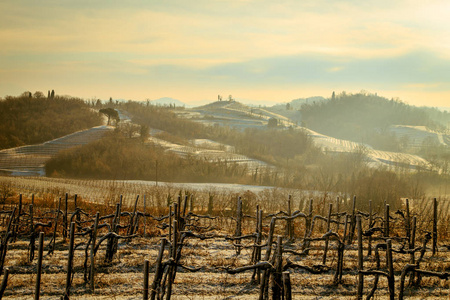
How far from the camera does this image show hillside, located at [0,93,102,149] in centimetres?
4931

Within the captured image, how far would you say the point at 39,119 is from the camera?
5312cm

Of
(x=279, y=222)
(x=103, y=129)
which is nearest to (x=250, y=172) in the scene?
(x=103, y=129)

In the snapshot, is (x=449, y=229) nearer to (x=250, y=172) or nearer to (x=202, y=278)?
(x=202, y=278)

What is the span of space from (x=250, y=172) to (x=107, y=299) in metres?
39.1

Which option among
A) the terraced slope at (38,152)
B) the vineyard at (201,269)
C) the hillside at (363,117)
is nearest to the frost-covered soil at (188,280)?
the vineyard at (201,269)

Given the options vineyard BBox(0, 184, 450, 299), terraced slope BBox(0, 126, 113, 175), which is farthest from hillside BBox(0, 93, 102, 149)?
vineyard BBox(0, 184, 450, 299)

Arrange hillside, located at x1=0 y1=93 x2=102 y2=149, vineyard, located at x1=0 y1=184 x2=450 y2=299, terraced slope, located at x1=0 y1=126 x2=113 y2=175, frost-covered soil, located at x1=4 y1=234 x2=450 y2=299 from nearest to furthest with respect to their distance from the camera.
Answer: vineyard, located at x1=0 y1=184 x2=450 y2=299
frost-covered soil, located at x1=4 y1=234 x2=450 y2=299
terraced slope, located at x1=0 y1=126 x2=113 y2=175
hillside, located at x1=0 y1=93 x2=102 y2=149

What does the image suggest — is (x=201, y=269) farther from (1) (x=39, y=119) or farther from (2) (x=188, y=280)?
(1) (x=39, y=119)

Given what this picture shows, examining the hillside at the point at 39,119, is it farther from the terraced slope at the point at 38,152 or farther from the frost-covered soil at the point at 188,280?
the frost-covered soil at the point at 188,280

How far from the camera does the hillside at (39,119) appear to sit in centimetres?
4931

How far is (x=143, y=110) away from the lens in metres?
73.8

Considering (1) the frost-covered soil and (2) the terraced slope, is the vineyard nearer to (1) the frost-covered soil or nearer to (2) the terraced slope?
(1) the frost-covered soil

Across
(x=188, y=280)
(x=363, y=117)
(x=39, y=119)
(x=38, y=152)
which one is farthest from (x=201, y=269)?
(x=363, y=117)

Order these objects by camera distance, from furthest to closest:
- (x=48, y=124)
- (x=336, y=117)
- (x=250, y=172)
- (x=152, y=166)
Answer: (x=336, y=117)
(x=48, y=124)
(x=250, y=172)
(x=152, y=166)
